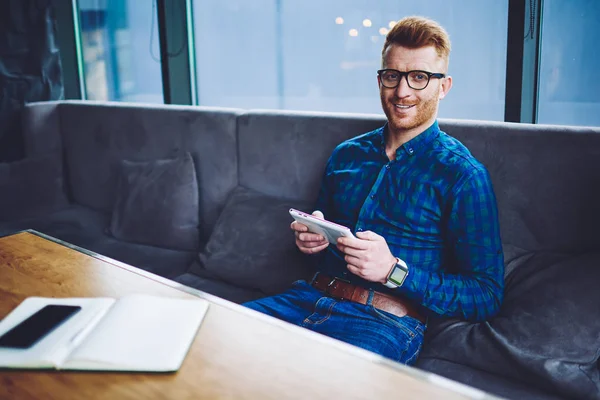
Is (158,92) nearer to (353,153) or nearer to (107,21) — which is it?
(107,21)

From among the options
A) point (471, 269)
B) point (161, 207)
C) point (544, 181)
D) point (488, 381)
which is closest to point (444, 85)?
point (544, 181)

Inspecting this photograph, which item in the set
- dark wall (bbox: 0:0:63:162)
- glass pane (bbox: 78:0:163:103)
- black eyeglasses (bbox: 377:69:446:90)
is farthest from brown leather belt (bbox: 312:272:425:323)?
dark wall (bbox: 0:0:63:162)

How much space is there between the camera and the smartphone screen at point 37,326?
3.09 ft

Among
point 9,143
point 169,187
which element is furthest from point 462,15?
point 9,143

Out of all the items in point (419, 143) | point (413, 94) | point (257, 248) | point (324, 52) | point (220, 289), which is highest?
point (324, 52)

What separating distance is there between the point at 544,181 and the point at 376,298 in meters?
0.66

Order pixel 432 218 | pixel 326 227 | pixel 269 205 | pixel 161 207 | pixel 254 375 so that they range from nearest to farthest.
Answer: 1. pixel 254 375
2. pixel 326 227
3. pixel 432 218
4. pixel 269 205
5. pixel 161 207

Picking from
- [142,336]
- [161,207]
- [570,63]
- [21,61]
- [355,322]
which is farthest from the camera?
[21,61]

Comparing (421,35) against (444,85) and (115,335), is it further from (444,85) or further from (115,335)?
(115,335)

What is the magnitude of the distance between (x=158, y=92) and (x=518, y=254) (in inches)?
109

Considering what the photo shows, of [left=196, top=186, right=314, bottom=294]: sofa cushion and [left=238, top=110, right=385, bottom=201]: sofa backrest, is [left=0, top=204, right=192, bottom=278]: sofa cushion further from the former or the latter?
[left=238, top=110, right=385, bottom=201]: sofa backrest

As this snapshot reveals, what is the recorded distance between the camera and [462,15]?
7.17 ft

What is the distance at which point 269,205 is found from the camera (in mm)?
2236

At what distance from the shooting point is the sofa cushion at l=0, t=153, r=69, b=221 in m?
2.94
